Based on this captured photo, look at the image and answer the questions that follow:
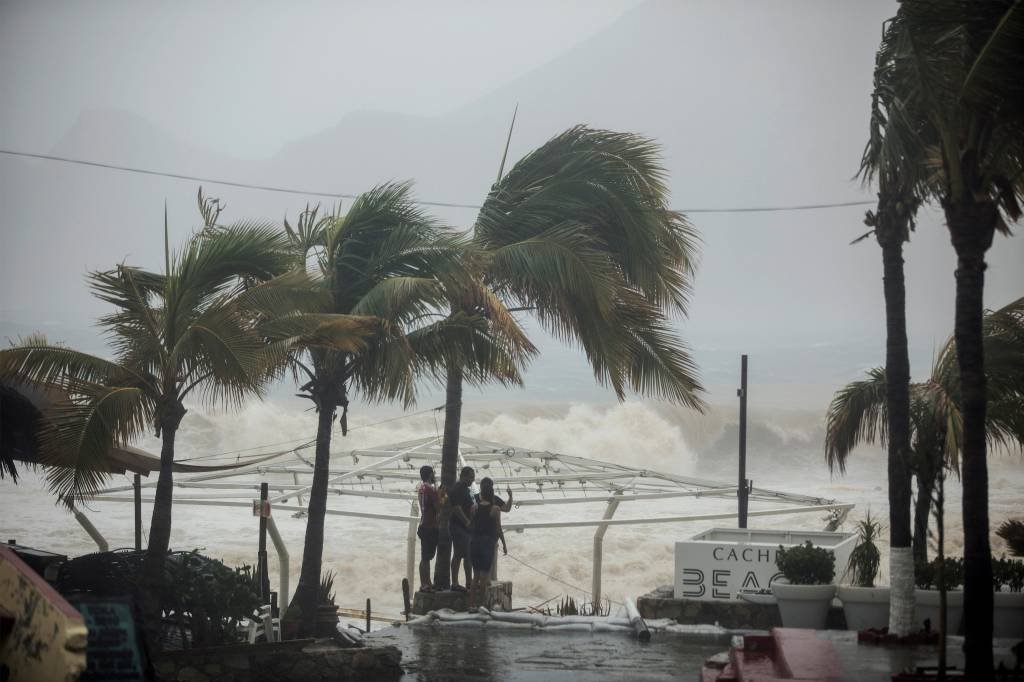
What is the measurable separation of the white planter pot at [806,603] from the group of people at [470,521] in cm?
363

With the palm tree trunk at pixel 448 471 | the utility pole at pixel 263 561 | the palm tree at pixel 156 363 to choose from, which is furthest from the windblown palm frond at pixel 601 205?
the utility pole at pixel 263 561

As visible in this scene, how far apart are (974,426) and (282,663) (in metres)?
6.58

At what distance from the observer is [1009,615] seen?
40.7 ft

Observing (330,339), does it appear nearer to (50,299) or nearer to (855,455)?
(855,455)

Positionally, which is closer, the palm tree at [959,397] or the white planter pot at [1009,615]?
the white planter pot at [1009,615]

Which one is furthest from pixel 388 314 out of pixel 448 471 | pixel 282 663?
pixel 448 471

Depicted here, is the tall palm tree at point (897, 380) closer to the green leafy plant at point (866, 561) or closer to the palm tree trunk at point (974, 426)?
the green leafy plant at point (866, 561)

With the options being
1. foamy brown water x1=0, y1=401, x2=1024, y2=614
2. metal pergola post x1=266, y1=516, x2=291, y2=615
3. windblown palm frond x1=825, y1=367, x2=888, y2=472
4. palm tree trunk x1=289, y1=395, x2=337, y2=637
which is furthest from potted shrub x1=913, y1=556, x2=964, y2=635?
foamy brown water x1=0, y1=401, x2=1024, y2=614

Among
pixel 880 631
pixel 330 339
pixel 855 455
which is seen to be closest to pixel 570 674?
pixel 880 631

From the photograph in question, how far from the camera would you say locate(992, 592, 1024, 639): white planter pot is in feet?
40.5

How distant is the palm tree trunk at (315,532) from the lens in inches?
567

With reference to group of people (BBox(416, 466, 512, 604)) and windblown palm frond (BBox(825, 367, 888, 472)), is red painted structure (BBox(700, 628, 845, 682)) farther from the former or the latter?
windblown palm frond (BBox(825, 367, 888, 472))

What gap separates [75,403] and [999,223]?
8.42 metres

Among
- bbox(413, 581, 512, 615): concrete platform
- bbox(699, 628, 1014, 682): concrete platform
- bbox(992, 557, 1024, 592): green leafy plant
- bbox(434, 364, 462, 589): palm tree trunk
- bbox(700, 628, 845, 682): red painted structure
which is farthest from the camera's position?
bbox(434, 364, 462, 589): palm tree trunk
